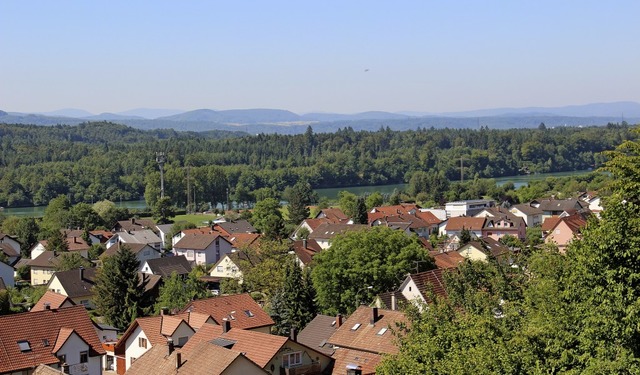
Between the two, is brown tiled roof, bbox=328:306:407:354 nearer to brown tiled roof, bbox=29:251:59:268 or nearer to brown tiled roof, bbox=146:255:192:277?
brown tiled roof, bbox=146:255:192:277

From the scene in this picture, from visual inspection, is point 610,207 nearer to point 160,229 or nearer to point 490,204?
point 160,229

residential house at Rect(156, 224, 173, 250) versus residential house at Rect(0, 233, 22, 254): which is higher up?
residential house at Rect(0, 233, 22, 254)

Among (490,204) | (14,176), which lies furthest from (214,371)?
(14,176)

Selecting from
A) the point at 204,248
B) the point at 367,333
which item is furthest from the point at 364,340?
the point at 204,248

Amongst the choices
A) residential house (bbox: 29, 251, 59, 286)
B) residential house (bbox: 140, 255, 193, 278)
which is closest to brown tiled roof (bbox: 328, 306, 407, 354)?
residential house (bbox: 140, 255, 193, 278)

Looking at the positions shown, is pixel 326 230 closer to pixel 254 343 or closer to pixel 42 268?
pixel 42 268
